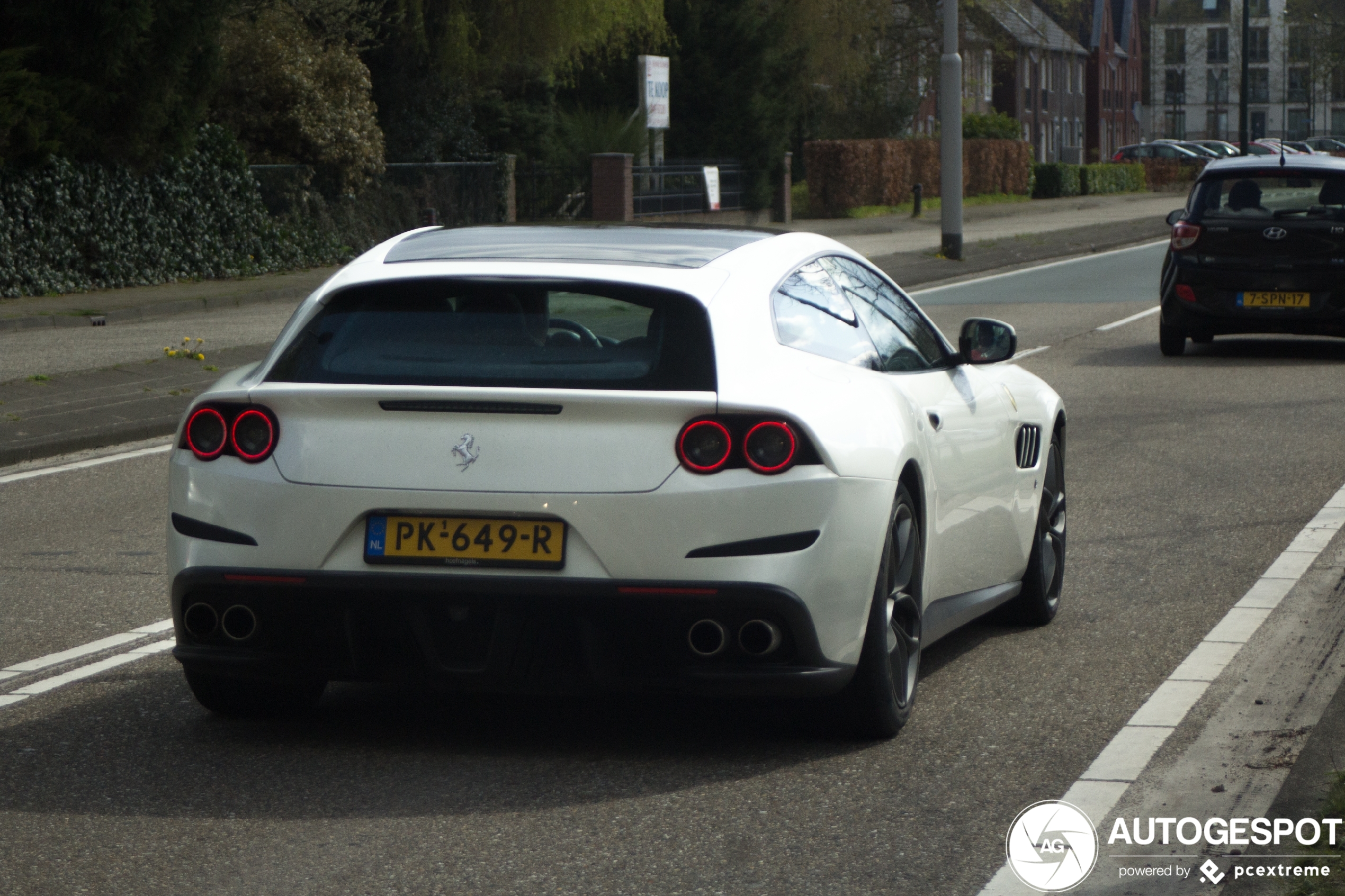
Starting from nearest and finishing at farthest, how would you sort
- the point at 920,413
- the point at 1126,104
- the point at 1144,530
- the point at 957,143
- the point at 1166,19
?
the point at 920,413 → the point at 1144,530 → the point at 957,143 → the point at 1126,104 → the point at 1166,19

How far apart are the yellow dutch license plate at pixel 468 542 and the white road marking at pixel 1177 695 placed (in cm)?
131

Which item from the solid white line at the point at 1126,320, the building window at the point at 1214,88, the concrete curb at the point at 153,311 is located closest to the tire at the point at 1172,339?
the solid white line at the point at 1126,320

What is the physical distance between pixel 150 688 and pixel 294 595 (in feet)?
4.16

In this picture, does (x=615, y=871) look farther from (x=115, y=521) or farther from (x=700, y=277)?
(x=115, y=521)

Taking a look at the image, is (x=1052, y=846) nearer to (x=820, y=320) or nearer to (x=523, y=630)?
(x=523, y=630)

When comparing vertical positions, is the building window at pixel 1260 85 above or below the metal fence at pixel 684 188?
above

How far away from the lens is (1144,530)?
8570mm

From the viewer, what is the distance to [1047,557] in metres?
6.77

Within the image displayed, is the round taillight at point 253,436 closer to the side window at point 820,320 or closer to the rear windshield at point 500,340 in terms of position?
the rear windshield at point 500,340

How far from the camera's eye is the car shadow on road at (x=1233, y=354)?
16344 millimetres

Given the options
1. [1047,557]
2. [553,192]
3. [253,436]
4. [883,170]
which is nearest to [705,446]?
[253,436]

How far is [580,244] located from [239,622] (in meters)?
1.35

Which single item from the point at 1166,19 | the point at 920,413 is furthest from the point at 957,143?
the point at 1166,19

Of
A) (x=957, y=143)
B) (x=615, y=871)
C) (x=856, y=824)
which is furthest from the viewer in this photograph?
(x=957, y=143)
